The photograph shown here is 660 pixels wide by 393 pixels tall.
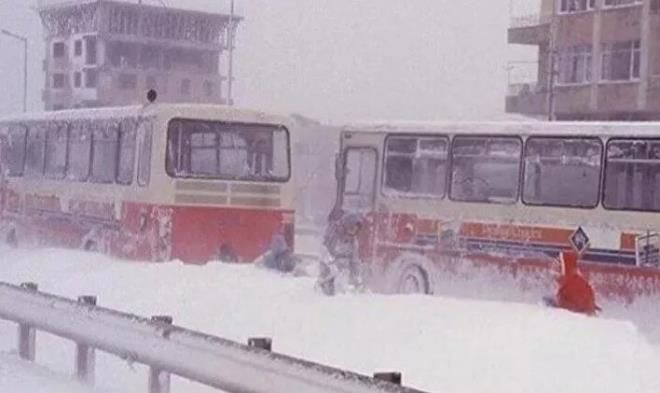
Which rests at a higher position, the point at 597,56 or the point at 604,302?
the point at 597,56

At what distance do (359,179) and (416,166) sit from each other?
1243mm

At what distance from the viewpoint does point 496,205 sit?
18.2 meters

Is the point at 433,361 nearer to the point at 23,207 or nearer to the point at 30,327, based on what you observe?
the point at 30,327

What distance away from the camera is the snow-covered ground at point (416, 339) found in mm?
10117

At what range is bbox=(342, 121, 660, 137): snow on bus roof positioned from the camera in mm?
16472

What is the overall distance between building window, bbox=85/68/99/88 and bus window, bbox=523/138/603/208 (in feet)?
210

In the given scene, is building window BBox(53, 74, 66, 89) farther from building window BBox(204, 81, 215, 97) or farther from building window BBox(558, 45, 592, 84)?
building window BBox(558, 45, 592, 84)

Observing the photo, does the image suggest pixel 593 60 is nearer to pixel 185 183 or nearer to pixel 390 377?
pixel 185 183

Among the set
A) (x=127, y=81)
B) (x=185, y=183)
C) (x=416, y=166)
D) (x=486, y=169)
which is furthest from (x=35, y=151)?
(x=127, y=81)

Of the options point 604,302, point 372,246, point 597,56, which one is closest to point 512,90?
point 597,56

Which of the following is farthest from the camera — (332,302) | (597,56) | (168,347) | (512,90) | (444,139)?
(512,90)

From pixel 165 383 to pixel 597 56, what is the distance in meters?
38.0

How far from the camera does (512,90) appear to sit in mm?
50062

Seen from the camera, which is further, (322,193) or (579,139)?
(322,193)
